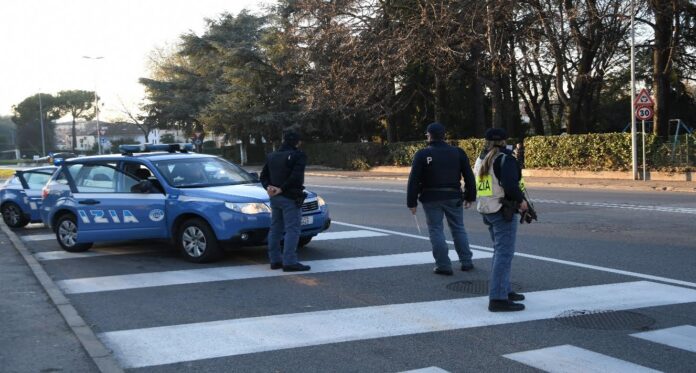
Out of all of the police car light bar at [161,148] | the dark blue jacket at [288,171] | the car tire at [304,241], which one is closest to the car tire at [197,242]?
the dark blue jacket at [288,171]

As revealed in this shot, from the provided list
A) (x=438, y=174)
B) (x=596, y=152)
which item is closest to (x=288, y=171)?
(x=438, y=174)

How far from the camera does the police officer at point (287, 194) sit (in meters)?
8.32

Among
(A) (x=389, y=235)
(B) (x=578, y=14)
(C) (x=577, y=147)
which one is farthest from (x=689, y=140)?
(A) (x=389, y=235)

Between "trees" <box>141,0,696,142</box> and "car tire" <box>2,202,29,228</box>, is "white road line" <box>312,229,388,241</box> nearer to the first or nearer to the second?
"car tire" <box>2,202,29,228</box>

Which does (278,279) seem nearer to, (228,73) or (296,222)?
(296,222)

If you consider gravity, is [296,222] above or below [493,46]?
below

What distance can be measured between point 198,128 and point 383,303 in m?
53.2

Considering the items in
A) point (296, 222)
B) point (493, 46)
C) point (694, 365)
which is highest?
point (493, 46)

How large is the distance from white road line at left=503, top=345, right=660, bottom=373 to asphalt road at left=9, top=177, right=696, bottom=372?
0.01 m

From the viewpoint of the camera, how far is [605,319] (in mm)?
6043

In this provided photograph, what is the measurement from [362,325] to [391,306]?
0.73m

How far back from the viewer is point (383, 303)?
680cm

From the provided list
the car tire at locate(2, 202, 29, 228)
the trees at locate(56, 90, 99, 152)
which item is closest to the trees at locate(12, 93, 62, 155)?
the trees at locate(56, 90, 99, 152)

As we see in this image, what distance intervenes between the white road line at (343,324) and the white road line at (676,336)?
0.76 m
